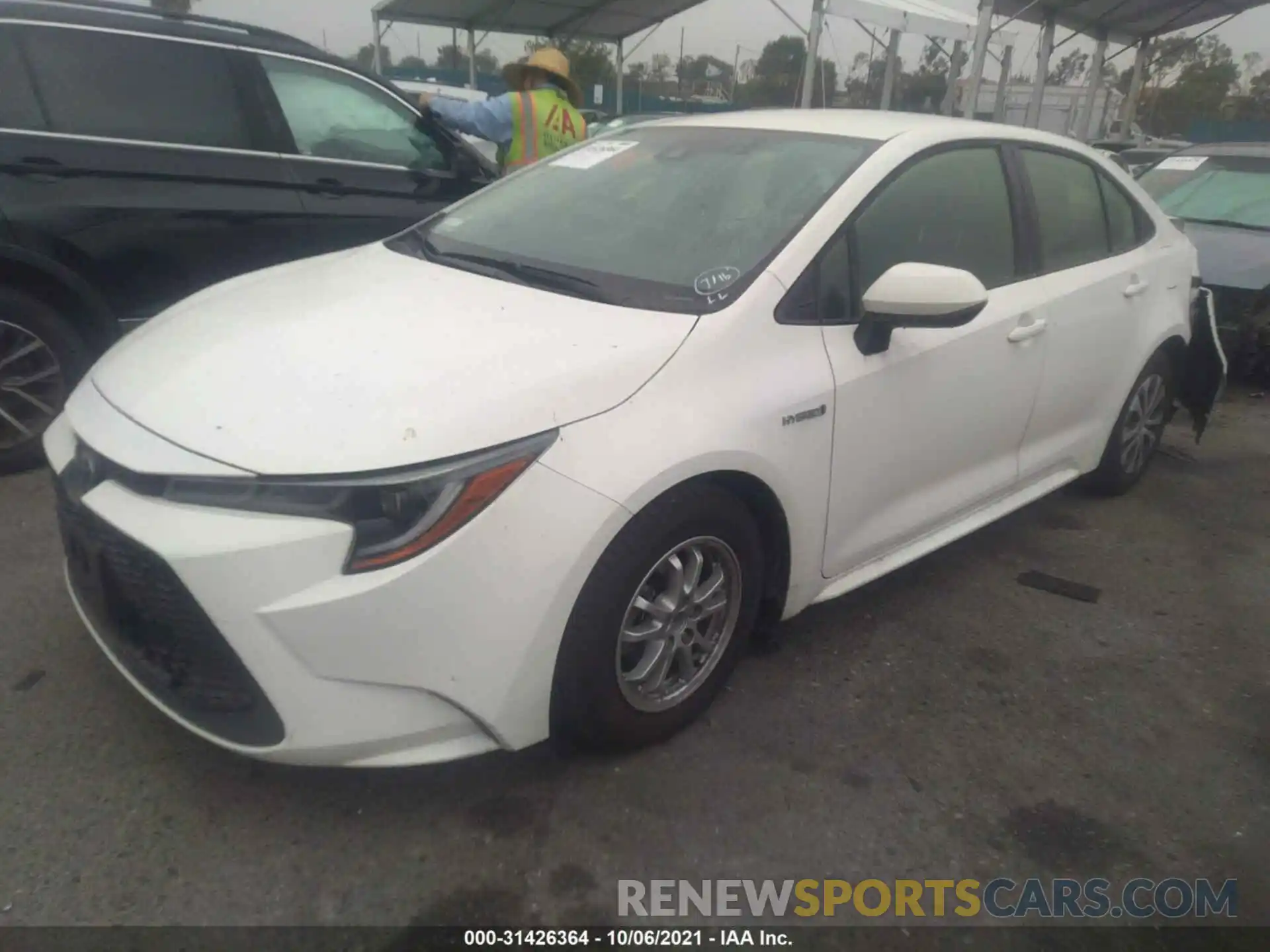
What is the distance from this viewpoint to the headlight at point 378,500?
186 cm

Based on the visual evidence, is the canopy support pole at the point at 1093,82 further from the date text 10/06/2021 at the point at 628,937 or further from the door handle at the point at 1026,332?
the date text 10/06/2021 at the point at 628,937

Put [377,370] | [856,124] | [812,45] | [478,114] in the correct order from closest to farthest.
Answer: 1. [377,370]
2. [856,124]
3. [478,114]
4. [812,45]

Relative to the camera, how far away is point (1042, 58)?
15781mm

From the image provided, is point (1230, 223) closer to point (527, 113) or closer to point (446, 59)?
point (527, 113)

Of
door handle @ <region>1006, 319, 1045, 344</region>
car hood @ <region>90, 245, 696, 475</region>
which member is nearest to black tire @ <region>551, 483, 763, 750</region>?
car hood @ <region>90, 245, 696, 475</region>

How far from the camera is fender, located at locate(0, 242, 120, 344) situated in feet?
11.8

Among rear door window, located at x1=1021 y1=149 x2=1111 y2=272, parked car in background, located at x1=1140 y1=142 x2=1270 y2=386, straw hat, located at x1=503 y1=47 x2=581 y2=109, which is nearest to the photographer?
rear door window, located at x1=1021 y1=149 x2=1111 y2=272

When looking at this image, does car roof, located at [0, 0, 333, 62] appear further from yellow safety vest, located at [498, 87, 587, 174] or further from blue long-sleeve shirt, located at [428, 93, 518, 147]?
yellow safety vest, located at [498, 87, 587, 174]

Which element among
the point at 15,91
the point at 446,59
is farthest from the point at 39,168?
the point at 446,59

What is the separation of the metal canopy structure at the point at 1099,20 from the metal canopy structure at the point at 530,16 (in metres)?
6.05

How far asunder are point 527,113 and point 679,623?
3491 millimetres

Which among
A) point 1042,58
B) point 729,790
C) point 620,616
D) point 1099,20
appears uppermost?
point 1099,20

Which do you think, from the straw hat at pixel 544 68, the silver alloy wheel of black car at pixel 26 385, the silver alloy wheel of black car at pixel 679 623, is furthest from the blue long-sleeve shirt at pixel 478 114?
the silver alloy wheel of black car at pixel 679 623

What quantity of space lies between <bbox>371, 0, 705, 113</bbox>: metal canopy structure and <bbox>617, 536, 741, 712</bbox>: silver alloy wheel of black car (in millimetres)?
16936
